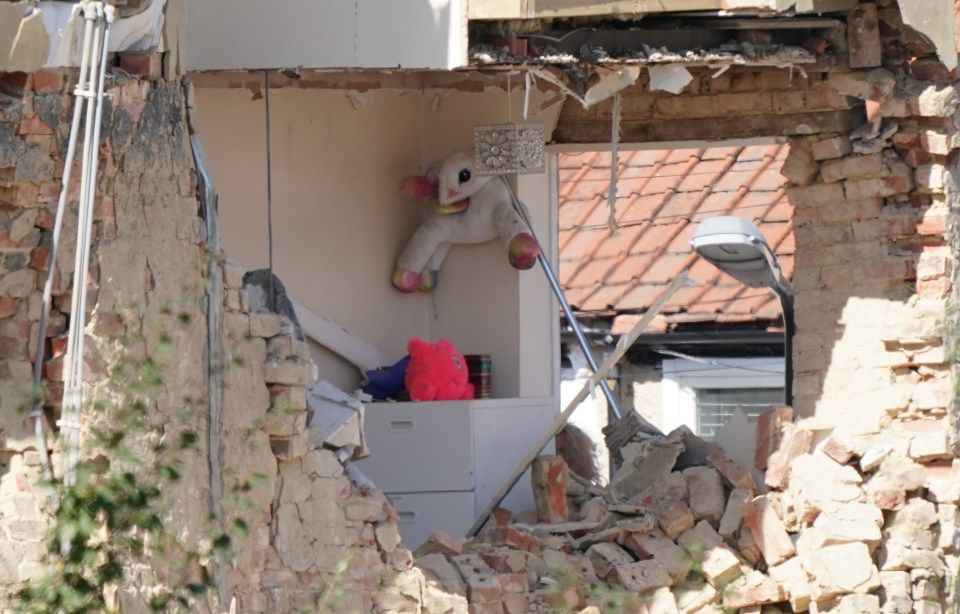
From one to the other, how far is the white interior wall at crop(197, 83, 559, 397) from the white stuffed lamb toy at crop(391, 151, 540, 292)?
107 mm

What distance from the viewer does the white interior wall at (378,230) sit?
26.6ft


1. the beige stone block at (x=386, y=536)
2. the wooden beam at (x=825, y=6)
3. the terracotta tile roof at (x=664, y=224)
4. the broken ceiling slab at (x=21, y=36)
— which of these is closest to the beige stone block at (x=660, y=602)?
the beige stone block at (x=386, y=536)

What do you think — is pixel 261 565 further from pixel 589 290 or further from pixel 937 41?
pixel 589 290

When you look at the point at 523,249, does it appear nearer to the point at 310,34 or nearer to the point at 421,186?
the point at 421,186

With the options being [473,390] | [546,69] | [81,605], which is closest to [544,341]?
[473,390]

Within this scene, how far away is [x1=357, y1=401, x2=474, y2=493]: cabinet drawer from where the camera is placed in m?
7.85

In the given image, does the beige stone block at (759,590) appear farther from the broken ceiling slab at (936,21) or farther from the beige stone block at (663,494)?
the broken ceiling slab at (936,21)

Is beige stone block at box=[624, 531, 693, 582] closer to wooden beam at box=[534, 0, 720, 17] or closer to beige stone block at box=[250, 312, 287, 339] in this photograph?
beige stone block at box=[250, 312, 287, 339]

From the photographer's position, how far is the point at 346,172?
27.4 feet

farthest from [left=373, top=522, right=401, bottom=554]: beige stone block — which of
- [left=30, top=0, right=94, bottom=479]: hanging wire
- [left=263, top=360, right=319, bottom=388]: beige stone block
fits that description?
[left=30, top=0, right=94, bottom=479]: hanging wire

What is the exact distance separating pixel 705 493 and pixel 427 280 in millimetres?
1734

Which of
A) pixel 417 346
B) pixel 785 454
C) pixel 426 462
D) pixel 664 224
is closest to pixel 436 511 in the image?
pixel 426 462

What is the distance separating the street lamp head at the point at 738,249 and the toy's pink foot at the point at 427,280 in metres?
1.58

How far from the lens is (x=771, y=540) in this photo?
7.42 meters
